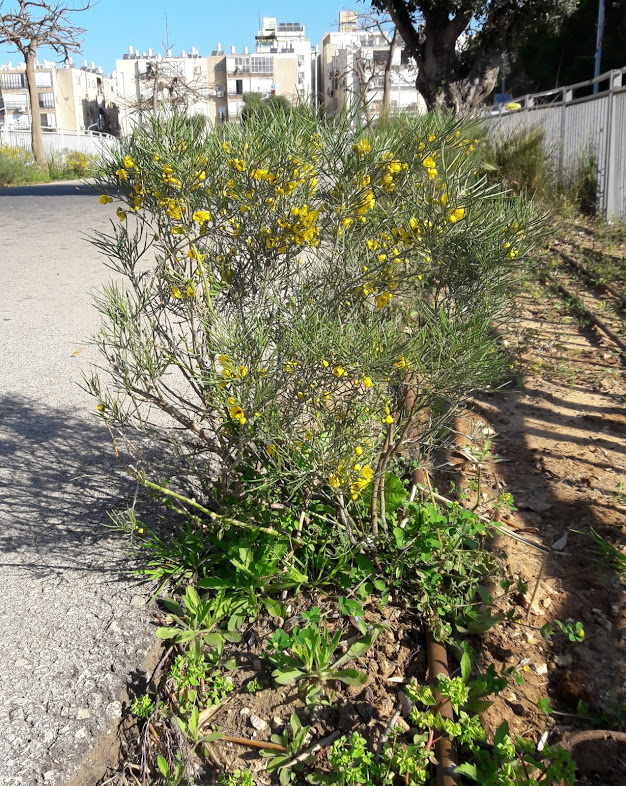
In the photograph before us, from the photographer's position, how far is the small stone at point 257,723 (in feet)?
6.84

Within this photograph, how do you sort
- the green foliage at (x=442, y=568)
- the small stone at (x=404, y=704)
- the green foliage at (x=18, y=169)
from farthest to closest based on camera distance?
1. the green foliage at (x=18, y=169)
2. the green foliage at (x=442, y=568)
3. the small stone at (x=404, y=704)

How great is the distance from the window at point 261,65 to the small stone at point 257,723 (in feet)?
300

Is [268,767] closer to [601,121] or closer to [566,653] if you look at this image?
[566,653]

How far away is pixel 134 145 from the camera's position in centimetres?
233

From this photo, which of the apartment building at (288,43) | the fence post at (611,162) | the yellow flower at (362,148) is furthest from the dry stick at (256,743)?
the apartment building at (288,43)

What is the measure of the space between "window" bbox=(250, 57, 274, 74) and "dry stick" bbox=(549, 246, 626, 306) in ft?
279

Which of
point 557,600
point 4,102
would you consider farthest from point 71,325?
point 4,102

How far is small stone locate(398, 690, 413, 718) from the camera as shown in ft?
7.01

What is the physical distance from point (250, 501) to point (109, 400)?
0.61m

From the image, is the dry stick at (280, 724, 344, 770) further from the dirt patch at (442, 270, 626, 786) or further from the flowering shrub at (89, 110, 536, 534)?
the flowering shrub at (89, 110, 536, 534)

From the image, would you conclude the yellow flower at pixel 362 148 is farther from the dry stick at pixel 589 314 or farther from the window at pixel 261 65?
the window at pixel 261 65

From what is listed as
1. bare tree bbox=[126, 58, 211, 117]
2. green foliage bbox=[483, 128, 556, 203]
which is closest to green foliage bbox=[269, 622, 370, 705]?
bare tree bbox=[126, 58, 211, 117]

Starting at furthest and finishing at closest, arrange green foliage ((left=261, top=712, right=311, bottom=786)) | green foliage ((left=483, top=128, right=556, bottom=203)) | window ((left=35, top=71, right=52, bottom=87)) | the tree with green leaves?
window ((left=35, top=71, right=52, bottom=87)) → the tree with green leaves → green foliage ((left=483, top=128, right=556, bottom=203)) → green foliage ((left=261, top=712, right=311, bottom=786))

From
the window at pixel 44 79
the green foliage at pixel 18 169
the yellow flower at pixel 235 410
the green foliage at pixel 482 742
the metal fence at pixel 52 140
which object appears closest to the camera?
the green foliage at pixel 482 742
